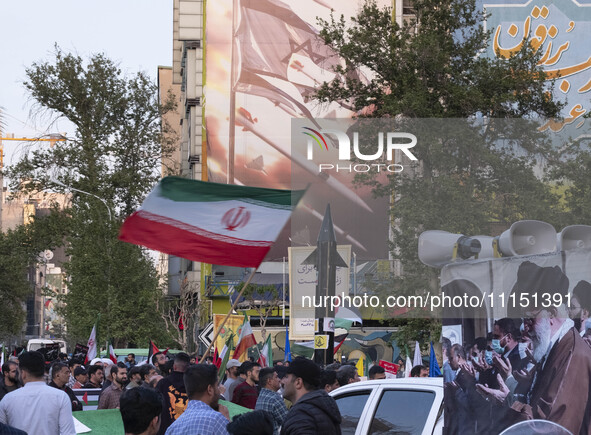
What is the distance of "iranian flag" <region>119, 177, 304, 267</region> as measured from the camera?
9.70 metres

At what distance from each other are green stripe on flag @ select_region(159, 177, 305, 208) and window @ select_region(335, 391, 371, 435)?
2.00m

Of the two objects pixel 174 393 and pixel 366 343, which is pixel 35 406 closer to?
pixel 174 393

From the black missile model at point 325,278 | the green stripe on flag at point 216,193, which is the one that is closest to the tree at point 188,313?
the black missile model at point 325,278

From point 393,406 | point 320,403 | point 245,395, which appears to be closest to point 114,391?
point 245,395

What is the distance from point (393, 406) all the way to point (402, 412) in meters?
0.12

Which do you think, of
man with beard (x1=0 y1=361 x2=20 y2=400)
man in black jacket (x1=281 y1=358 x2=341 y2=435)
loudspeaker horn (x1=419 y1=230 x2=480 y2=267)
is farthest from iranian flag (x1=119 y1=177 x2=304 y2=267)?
man in black jacket (x1=281 y1=358 x2=341 y2=435)

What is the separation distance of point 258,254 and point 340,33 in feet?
62.0

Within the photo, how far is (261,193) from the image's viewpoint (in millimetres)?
9977

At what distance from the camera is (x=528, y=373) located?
6.34 meters

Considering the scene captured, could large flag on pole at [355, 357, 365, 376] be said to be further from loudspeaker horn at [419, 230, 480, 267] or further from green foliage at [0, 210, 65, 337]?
green foliage at [0, 210, 65, 337]

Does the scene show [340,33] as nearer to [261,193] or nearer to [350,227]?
[261,193]

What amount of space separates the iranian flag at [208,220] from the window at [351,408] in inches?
64.7

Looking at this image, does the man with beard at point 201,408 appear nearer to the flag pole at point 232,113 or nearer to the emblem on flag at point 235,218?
the emblem on flag at point 235,218

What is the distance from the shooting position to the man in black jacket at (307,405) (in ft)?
20.8
